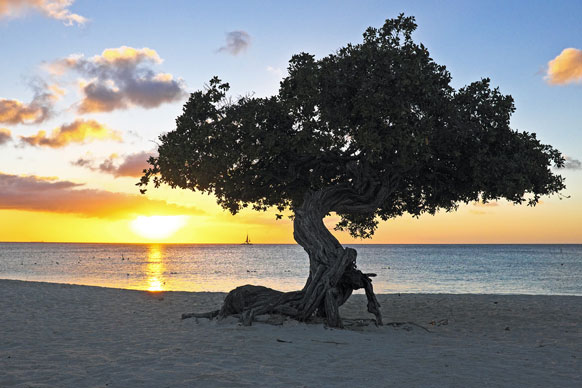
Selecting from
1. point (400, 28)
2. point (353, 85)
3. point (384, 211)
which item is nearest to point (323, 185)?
point (384, 211)

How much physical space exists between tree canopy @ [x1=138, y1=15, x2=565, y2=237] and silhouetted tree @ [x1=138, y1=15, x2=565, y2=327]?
0.14ft

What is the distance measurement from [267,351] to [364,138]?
7.38 metres

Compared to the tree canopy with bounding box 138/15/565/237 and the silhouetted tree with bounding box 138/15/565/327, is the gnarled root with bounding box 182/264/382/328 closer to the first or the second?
the silhouetted tree with bounding box 138/15/565/327

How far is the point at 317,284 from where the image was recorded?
1719 centimetres

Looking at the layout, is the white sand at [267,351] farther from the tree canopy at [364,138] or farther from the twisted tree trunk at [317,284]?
the tree canopy at [364,138]

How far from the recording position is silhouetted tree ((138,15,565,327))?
665 inches

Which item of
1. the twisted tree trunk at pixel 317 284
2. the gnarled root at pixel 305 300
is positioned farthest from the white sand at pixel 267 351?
the twisted tree trunk at pixel 317 284

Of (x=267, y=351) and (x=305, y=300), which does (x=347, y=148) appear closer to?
(x=305, y=300)

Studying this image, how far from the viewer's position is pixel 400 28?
17828mm

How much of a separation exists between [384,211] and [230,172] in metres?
8.09

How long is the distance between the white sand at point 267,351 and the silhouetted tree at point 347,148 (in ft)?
7.96

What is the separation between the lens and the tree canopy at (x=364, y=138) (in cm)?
1686

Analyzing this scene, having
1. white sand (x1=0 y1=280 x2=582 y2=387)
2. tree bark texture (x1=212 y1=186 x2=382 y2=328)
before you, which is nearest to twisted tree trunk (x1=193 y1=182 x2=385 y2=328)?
tree bark texture (x1=212 y1=186 x2=382 y2=328)

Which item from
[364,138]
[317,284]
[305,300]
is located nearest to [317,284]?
[317,284]
